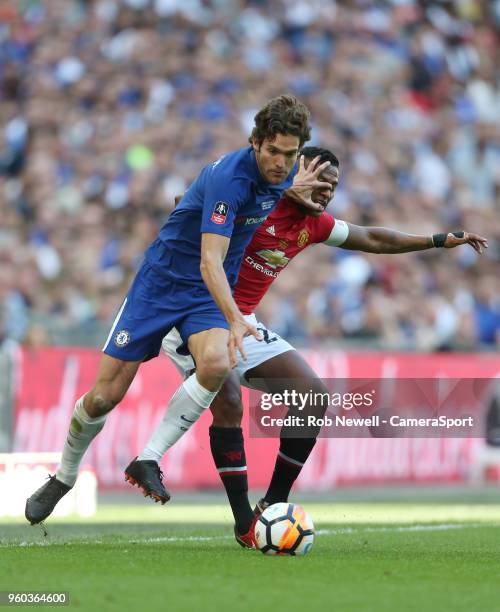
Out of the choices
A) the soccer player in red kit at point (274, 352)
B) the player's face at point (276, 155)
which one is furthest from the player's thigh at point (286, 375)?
the player's face at point (276, 155)

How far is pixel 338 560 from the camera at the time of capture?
22.9 feet

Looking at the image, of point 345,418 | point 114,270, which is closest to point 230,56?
point 114,270

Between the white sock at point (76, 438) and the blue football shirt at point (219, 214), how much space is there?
0.94 metres

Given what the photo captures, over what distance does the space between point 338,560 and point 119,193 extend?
10.5 meters

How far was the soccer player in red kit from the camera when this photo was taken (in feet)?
25.1

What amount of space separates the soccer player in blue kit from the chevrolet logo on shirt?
0.45 meters

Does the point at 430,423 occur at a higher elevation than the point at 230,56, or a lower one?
lower

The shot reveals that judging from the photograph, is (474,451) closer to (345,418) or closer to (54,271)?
(54,271)

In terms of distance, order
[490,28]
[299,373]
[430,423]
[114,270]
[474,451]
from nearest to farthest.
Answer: [299,373] < [430,423] < [114,270] < [474,451] < [490,28]

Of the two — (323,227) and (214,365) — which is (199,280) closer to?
(214,365)

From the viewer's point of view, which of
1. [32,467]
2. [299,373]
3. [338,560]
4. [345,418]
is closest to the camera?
[338,560]

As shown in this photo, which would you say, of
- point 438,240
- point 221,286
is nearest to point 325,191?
point 438,240

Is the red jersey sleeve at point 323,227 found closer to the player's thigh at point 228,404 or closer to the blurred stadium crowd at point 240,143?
the player's thigh at point 228,404

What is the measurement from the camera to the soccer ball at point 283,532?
7.11 m
